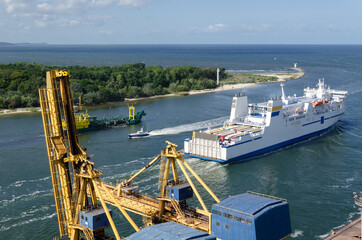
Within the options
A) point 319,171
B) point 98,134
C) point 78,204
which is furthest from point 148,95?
point 78,204

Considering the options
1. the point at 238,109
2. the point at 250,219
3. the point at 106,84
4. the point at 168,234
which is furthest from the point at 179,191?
the point at 106,84

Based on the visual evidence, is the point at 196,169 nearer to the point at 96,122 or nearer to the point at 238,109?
the point at 238,109

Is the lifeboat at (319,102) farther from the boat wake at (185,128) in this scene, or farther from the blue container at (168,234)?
the blue container at (168,234)

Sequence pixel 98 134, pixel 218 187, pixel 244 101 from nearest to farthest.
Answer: pixel 218 187 < pixel 244 101 < pixel 98 134

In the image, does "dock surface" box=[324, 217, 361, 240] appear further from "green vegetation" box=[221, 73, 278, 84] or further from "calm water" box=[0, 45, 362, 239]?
"green vegetation" box=[221, 73, 278, 84]

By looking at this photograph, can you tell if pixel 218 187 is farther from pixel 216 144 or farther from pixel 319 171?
pixel 319 171

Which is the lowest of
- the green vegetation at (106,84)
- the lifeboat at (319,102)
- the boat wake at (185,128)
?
the boat wake at (185,128)

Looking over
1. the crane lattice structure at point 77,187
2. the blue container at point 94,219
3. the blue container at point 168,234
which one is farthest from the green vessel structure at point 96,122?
the blue container at point 168,234
